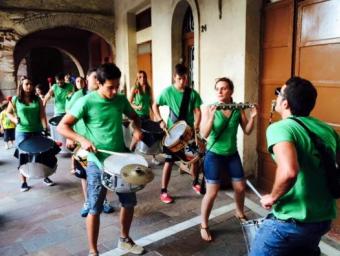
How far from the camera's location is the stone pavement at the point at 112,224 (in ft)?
11.7

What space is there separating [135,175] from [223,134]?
1.19 m

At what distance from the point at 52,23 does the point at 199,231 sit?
8.76 m

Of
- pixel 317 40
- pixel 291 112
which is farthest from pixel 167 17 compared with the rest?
pixel 291 112

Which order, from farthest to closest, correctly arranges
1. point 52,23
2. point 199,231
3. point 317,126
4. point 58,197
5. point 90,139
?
1. point 52,23
2. point 58,197
3. point 199,231
4. point 90,139
5. point 317,126

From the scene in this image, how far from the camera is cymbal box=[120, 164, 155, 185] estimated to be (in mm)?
2701

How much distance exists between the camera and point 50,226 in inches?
162

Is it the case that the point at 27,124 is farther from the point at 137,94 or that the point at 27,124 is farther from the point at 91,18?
the point at 91,18

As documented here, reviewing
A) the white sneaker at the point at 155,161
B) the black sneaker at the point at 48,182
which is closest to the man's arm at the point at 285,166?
the black sneaker at the point at 48,182

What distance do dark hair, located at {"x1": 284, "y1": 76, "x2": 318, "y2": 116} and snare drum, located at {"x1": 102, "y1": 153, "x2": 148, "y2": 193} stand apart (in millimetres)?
1349

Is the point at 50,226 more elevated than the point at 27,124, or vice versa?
the point at 27,124

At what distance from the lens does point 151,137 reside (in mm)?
5234

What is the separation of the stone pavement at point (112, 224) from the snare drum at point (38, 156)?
0.49 m

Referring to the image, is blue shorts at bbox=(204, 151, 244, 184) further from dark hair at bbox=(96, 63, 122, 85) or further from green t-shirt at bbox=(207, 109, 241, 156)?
dark hair at bbox=(96, 63, 122, 85)

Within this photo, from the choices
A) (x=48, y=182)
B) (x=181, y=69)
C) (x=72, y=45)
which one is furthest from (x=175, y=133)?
(x=72, y=45)
